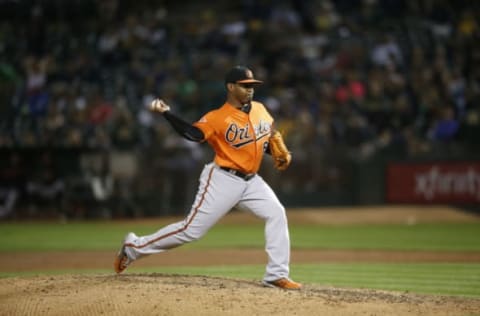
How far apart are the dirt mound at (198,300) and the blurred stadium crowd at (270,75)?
11.2 metres

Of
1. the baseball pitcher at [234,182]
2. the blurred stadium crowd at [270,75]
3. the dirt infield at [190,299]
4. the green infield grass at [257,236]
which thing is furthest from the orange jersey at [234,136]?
the blurred stadium crowd at [270,75]

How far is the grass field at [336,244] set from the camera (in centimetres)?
908

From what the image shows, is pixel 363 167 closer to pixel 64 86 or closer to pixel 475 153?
pixel 475 153

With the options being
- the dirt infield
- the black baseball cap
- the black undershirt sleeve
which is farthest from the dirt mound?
the black baseball cap

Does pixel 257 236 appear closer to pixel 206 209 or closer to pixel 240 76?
pixel 206 209

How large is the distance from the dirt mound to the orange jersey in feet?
3.90

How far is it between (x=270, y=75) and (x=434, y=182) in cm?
513

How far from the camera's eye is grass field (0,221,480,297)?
29.8 ft

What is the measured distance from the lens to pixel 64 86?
20.7 meters

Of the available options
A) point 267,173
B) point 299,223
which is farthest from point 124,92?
point 299,223

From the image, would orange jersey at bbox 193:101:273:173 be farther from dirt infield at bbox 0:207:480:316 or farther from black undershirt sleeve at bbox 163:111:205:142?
dirt infield at bbox 0:207:480:316

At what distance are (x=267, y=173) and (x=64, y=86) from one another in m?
6.03

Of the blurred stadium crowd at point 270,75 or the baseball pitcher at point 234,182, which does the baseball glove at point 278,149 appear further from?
the blurred stadium crowd at point 270,75

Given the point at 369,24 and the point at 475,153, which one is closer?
the point at 475,153
